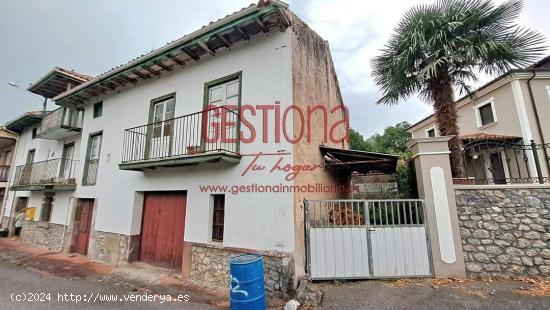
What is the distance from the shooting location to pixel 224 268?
5.79m

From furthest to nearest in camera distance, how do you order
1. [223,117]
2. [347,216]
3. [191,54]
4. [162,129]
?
[162,129]
[191,54]
[223,117]
[347,216]

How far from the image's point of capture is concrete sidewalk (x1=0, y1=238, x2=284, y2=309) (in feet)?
17.8

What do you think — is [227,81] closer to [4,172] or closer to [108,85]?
[108,85]

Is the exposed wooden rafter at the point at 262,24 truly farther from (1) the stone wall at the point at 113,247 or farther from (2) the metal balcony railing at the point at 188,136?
(1) the stone wall at the point at 113,247

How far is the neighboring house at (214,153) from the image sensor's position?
18.5ft

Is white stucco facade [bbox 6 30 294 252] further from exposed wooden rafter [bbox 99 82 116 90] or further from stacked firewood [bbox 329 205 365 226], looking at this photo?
stacked firewood [bbox 329 205 365 226]

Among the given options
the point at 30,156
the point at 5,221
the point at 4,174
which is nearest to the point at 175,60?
the point at 30,156

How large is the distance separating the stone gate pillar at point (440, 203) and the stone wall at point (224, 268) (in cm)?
345

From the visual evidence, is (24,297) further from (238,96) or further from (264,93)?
(264,93)

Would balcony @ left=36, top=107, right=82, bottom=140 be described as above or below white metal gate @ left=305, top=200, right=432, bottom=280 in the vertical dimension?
above

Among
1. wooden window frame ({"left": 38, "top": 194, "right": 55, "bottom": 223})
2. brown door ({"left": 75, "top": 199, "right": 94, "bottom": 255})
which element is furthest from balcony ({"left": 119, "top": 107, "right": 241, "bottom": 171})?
wooden window frame ({"left": 38, "top": 194, "right": 55, "bottom": 223})

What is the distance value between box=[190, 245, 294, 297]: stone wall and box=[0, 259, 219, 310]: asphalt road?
75 cm

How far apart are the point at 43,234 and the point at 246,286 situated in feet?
44.7

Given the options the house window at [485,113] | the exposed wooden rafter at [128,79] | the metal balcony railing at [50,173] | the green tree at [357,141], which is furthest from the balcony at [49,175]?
the green tree at [357,141]
